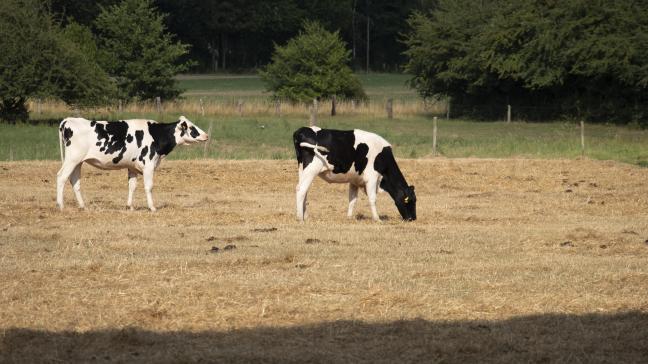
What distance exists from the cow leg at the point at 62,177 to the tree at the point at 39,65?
2576 cm

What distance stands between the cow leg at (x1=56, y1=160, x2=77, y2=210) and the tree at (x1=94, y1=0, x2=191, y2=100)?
45.9 meters

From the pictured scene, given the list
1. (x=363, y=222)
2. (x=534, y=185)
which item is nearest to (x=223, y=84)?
(x=534, y=185)

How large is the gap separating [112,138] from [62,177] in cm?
119

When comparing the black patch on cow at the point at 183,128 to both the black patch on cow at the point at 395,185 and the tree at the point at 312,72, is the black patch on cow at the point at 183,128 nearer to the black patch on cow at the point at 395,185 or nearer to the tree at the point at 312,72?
the black patch on cow at the point at 395,185

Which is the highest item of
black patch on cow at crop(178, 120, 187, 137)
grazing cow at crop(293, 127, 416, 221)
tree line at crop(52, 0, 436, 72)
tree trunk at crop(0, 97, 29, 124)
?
tree line at crop(52, 0, 436, 72)

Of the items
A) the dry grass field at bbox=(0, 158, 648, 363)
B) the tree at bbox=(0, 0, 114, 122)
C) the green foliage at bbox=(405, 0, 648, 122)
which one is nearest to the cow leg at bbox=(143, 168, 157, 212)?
the dry grass field at bbox=(0, 158, 648, 363)

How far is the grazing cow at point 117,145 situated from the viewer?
20.5 m

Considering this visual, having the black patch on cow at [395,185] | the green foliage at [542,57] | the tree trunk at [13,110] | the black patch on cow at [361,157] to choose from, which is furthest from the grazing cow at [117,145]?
the green foliage at [542,57]

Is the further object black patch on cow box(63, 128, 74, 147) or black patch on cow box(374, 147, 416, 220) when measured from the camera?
black patch on cow box(63, 128, 74, 147)

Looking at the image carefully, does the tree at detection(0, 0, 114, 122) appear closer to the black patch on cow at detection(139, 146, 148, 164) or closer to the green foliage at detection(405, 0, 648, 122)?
the green foliage at detection(405, 0, 648, 122)

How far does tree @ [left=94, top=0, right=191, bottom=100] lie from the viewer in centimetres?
6619

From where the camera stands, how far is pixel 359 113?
61.5 meters

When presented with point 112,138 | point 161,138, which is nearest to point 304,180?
point 161,138

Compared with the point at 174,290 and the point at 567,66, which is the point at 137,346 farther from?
the point at 567,66
